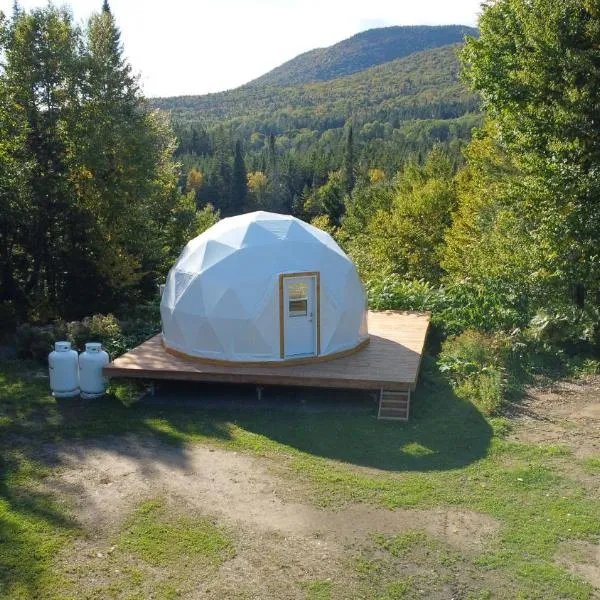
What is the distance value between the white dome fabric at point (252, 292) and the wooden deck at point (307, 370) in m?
0.28

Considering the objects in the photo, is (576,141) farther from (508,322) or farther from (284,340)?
(284,340)

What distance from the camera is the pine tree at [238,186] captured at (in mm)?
79875

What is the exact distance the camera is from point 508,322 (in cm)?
1422

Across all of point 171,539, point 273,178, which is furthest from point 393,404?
point 273,178

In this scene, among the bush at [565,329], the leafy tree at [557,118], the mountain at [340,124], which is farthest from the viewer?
the mountain at [340,124]

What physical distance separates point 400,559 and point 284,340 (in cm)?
555

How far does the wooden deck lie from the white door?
1.16 feet

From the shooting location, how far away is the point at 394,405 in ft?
33.8

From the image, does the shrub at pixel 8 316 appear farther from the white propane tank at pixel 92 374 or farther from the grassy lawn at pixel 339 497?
the white propane tank at pixel 92 374

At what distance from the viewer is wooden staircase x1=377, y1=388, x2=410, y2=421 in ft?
33.2

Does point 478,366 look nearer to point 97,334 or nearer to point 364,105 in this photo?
point 97,334

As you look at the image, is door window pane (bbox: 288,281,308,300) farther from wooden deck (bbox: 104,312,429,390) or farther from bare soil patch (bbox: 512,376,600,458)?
bare soil patch (bbox: 512,376,600,458)

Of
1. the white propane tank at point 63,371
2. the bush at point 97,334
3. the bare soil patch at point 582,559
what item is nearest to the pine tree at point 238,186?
the bush at point 97,334

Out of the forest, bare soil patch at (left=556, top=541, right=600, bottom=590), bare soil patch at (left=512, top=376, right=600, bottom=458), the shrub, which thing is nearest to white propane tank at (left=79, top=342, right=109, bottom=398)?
the forest
